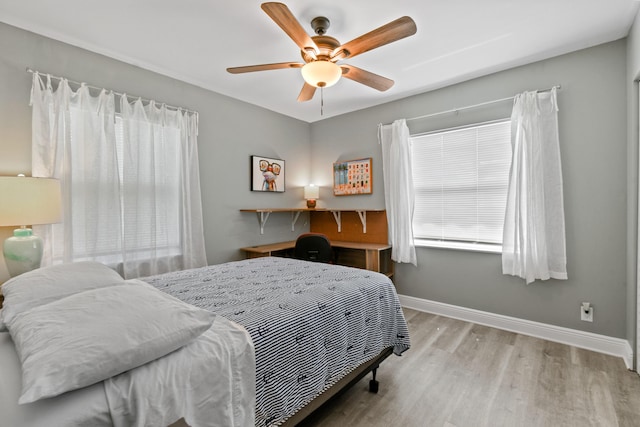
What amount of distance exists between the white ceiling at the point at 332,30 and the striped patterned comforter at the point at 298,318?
1.86 meters

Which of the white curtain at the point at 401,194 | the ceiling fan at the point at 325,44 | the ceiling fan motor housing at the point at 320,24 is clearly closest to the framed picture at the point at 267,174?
the white curtain at the point at 401,194

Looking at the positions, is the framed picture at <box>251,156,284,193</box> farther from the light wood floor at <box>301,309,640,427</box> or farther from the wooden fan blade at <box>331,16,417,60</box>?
the light wood floor at <box>301,309,640,427</box>

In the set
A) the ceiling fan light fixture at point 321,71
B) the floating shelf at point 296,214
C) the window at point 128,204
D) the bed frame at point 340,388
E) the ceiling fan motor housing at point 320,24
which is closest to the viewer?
the bed frame at point 340,388

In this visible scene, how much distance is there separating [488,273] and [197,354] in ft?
9.78

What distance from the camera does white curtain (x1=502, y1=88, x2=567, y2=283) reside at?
8.49 ft

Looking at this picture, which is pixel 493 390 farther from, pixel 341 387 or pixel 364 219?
pixel 364 219

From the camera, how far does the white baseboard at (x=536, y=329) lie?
240 cm

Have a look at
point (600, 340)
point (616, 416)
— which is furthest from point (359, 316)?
point (600, 340)

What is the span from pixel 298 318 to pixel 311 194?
3052 millimetres

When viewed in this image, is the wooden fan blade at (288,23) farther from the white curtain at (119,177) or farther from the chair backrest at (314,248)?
the chair backrest at (314,248)

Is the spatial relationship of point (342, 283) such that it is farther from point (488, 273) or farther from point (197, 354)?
point (488, 273)

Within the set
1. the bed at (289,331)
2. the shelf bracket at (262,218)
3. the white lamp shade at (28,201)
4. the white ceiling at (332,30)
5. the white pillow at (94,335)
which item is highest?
the white ceiling at (332,30)

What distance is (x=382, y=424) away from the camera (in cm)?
167

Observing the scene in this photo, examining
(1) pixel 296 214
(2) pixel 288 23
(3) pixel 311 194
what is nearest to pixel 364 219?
(3) pixel 311 194
